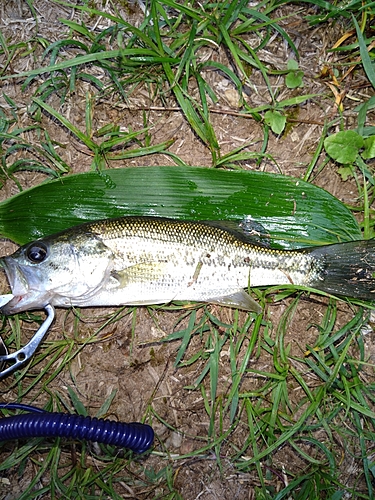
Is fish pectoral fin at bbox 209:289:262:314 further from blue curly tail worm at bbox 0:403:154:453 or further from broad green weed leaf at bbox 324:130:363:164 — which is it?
broad green weed leaf at bbox 324:130:363:164

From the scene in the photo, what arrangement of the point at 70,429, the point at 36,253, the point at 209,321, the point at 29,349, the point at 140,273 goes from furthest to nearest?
the point at 209,321
the point at 29,349
the point at 140,273
the point at 36,253
the point at 70,429

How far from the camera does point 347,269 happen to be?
355 centimetres

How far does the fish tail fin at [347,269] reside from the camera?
353 cm

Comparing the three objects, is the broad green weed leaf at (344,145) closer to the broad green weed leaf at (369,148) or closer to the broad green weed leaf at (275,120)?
the broad green weed leaf at (369,148)

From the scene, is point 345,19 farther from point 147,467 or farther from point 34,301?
point 147,467

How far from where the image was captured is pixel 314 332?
3777 millimetres

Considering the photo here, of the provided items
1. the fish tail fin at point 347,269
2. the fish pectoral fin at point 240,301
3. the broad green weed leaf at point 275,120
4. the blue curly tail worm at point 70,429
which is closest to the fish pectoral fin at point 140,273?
the fish pectoral fin at point 240,301

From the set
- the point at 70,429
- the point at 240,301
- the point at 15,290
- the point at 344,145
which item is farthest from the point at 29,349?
the point at 344,145

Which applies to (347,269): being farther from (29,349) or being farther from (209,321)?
(29,349)

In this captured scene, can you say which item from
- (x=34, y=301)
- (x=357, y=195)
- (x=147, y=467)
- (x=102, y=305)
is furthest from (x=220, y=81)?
(x=147, y=467)

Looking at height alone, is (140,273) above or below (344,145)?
below

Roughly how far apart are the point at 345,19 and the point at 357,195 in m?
1.57

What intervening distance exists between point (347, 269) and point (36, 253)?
2.44m

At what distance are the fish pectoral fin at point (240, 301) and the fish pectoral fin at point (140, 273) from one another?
1.70 ft
